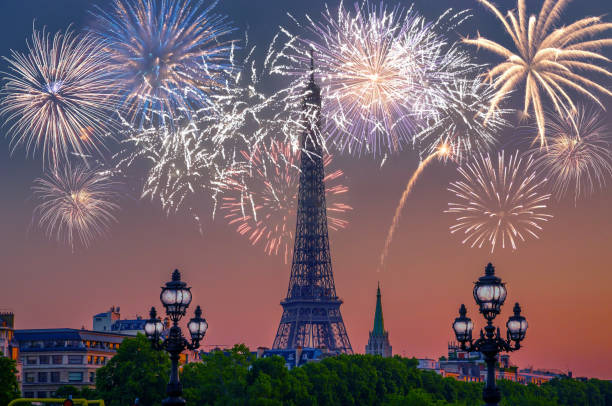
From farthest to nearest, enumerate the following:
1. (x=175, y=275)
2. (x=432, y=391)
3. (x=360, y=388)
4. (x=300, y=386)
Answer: (x=432, y=391)
(x=360, y=388)
(x=300, y=386)
(x=175, y=275)

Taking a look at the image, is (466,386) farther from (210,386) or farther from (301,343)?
(210,386)

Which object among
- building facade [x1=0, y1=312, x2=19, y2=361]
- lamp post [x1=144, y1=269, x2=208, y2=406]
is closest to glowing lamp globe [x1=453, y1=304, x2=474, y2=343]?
lamp post [x1=144, y1=269, x2=208, y2=406]

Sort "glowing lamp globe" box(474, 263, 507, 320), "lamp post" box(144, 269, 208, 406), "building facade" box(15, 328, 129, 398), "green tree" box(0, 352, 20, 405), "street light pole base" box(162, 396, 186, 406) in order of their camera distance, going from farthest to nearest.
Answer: "building facade" box(15, 328, 129, 398), "green tree" box(0, 352, 20, 405), "lamp post" box(144, 269, 208, 406), "street light pole base" box(162, 396, 186, 406), "glowing lamp globe" box(474, 263, 507, 320)

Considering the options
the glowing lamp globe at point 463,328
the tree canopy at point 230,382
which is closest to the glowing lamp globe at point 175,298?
the glowing lamp globe at point 463,328

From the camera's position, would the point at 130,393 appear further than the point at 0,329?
No

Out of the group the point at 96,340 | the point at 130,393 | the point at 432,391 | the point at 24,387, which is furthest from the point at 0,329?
the point at 432,391

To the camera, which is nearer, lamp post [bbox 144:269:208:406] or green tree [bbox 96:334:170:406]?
lamp post [bbox 144:269:208:406]

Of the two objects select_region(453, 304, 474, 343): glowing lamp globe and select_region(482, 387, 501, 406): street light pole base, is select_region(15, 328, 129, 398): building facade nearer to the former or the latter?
select_region(453, 304, 474, 343): glowing lamp globe

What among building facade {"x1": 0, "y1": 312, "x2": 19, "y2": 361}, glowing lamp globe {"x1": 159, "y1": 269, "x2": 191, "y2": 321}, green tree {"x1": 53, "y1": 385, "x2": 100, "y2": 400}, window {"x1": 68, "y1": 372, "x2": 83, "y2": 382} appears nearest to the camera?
glowing lamp globe {"x1": 159, "y1": 269, "x2": 191, "y2": 321}
